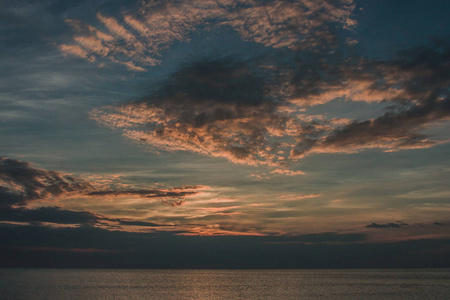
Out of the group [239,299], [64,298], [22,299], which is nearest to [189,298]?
[239,299]

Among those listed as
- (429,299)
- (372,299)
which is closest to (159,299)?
(372,299)

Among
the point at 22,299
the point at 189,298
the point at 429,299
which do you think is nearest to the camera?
the point at 22,299

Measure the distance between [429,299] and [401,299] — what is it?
8933 mm

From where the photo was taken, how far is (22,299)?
11344cm

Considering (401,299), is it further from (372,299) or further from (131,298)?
(131,298)

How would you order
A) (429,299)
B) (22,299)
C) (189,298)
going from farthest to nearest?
(189,298) < (429,299) < (22,299)

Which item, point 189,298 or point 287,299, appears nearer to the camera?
point 287,299

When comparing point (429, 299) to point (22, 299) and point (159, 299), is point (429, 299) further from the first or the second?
point (22, 299)

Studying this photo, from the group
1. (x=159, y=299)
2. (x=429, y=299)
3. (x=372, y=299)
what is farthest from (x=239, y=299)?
(x=429, y=299)

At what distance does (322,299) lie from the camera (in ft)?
403

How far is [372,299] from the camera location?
122438 mm

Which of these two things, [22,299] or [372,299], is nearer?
[22,299]

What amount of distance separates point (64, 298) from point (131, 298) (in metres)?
22.6

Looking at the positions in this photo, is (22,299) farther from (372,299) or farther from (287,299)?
(372,299)
